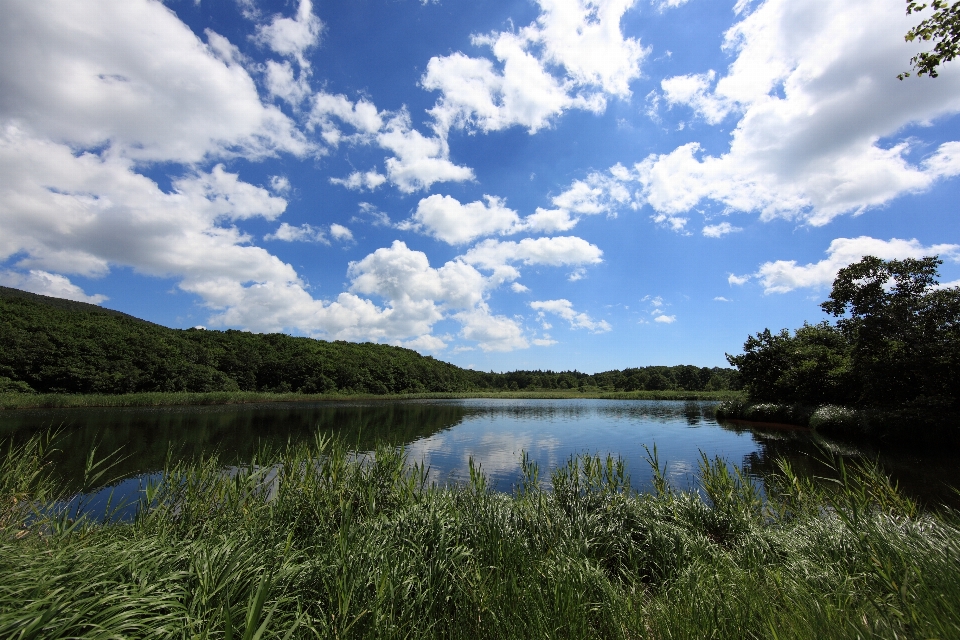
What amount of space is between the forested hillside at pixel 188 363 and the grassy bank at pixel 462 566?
49521 mm

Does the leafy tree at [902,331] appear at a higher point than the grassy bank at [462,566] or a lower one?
higher

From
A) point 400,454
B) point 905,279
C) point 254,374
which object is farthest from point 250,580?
point 254,374

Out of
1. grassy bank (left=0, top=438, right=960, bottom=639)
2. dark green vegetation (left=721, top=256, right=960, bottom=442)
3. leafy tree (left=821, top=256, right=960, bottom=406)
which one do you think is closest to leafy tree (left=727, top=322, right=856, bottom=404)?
dark green vegetation (left=721, top=256, right=960, bottom=442)

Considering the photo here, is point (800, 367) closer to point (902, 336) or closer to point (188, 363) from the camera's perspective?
point (902, 336)

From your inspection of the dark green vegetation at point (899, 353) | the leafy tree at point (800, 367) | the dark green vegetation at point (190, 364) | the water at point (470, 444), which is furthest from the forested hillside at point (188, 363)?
the dark green vegetation at point (899, 353)

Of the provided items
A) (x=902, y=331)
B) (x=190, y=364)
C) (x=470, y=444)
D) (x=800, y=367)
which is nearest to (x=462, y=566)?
(x=470, y=444)

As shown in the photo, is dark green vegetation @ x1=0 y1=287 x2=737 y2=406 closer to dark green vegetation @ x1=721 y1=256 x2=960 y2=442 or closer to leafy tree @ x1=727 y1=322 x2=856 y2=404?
leafy tree @ x1=727 y1=322 x2=856 y2=404

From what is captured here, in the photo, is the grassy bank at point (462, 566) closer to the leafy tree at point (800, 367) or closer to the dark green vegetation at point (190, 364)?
the leafy tree at point (800, 367)

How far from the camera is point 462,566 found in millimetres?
4840

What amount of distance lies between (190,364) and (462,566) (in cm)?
6742

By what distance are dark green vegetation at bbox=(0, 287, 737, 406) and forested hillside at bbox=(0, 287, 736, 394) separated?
12cm

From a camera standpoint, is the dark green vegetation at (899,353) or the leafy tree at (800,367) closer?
the dark green vegetation at (899,353)

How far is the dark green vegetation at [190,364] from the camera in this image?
1729 inches

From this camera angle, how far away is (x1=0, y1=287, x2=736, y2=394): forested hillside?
43.9m
